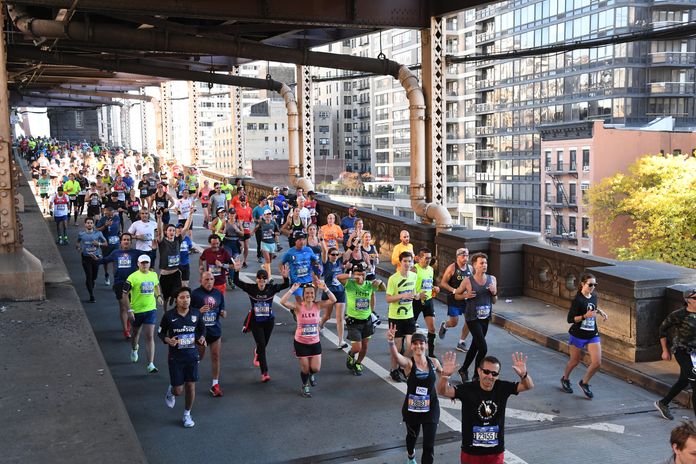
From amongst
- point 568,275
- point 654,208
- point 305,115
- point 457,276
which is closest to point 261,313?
point 457,276

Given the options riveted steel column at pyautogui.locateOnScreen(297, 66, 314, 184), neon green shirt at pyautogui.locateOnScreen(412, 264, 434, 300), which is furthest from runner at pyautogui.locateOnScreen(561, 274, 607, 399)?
riveted steel column at pyautogui.locateOnScreen(297, 66, 314, 184)

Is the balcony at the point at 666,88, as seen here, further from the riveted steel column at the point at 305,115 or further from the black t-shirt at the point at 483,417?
the black t-shirt at the point at 483,417

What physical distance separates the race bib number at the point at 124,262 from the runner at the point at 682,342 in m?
8.70

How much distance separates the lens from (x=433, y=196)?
18938 mm

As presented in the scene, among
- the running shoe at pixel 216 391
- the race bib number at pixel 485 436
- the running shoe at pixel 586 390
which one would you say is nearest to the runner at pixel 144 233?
the running shoe at pixel 216 391

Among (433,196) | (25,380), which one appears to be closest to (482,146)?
(433,196)

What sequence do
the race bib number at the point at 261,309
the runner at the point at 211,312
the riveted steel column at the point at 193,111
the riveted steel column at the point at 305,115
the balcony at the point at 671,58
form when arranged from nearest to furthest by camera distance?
the runner at the point at 211,312 < the race bib number at the point at 261,309 < the riveted steel column at the point at 305,115 < the riveted steel column at the point at 193,111 < the balcony at the point at 671,58

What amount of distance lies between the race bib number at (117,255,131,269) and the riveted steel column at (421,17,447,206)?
8467 millimetres

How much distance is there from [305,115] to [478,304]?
19.6m

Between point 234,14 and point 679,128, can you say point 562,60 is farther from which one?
point 234,14

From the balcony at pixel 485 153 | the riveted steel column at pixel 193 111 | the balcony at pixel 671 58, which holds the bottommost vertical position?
the balcony at pixel 485 153

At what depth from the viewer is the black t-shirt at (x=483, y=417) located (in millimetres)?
6562

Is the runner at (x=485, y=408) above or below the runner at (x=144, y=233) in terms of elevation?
below

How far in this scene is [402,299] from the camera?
10820mm
